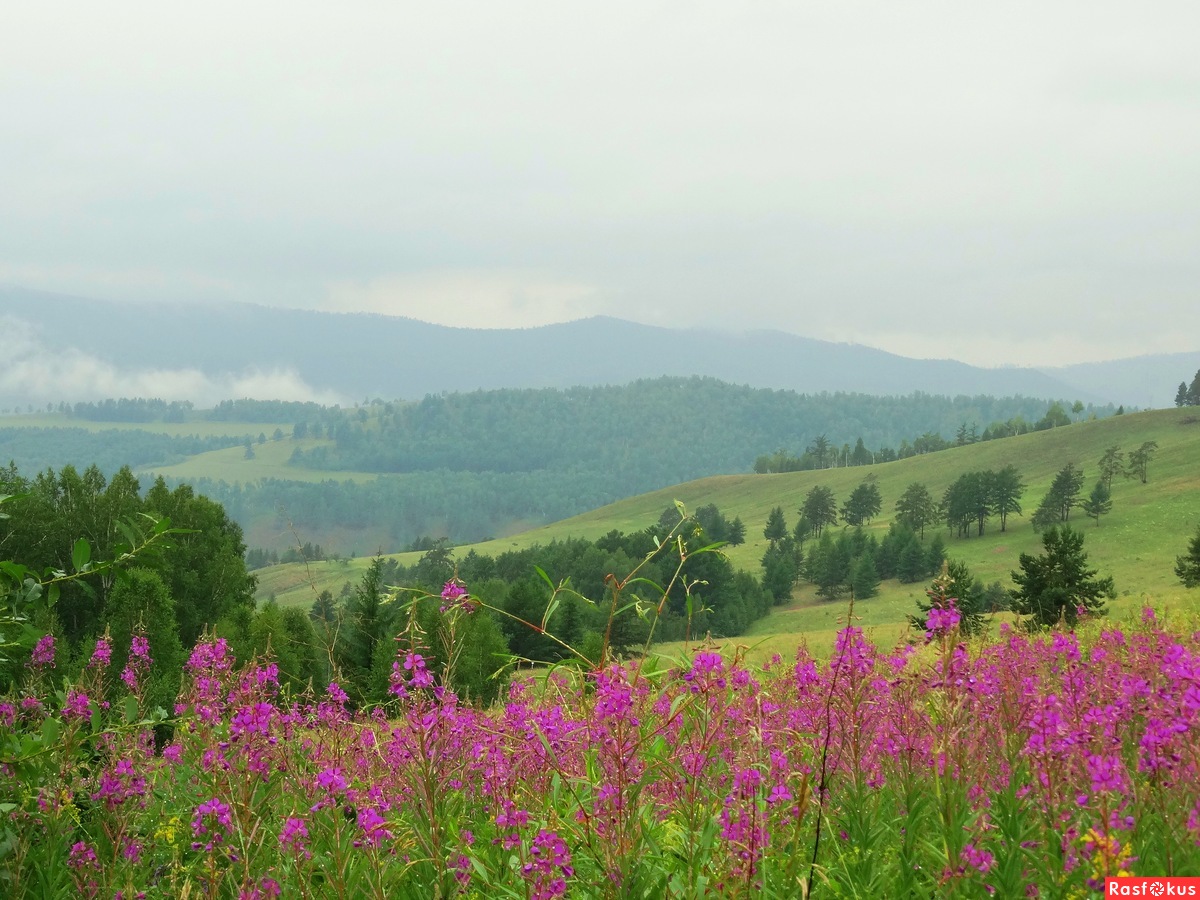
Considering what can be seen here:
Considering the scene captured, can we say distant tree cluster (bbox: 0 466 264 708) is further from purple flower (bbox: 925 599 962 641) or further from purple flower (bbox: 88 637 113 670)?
purple flower (bbox: 925 599 962 641)

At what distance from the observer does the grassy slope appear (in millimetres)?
87375

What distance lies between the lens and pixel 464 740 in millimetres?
4547

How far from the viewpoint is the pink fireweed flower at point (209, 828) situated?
4.53 m

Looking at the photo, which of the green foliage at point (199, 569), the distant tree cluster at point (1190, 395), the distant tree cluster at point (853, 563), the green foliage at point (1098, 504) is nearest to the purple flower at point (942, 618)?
the green foliage at point (199, 569)

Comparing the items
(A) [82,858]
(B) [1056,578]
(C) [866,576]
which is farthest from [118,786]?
(C) [866,576]

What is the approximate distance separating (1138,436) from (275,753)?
177654 millimetres

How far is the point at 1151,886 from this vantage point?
10.7ft

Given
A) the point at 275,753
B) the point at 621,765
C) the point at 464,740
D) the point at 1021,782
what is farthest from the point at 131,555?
the point at 1021,782

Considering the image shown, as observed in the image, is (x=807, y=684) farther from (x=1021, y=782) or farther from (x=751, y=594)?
(x=751, y=594)

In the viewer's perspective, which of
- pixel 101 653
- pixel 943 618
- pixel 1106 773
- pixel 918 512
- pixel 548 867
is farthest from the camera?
pixel 918 512

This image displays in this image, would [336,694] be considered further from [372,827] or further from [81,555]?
[372,827]

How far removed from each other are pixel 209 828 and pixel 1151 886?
4.45m

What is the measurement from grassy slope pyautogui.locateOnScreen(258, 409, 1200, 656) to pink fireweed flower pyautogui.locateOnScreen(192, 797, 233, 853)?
1121 inches

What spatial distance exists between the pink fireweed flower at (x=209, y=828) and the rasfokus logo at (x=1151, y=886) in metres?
3.98
